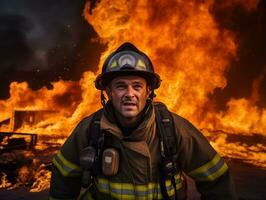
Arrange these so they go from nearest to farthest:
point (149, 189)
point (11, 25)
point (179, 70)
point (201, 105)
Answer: point (149, 189), point (179, 70), point (201, 105), point (11, 25)

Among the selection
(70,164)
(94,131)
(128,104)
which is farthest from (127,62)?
(70,164)

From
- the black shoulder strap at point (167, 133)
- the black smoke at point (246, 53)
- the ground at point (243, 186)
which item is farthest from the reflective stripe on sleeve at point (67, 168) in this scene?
the black smoke at point (246, 53)

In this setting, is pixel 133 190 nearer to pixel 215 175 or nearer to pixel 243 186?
pixel 215 175

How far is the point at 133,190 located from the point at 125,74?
3.26ft

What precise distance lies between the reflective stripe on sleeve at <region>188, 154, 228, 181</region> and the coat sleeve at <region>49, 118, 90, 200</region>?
0.97 metres

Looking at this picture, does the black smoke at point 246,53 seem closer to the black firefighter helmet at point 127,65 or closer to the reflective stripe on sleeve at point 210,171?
the black firefighter helmet at point 127,65

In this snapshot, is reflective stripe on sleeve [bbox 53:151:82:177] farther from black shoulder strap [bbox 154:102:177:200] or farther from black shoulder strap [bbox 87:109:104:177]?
black shoulder strap [bbox 154:102:177:200]

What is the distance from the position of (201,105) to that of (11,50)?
44.7 feet

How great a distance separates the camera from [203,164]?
2.50m

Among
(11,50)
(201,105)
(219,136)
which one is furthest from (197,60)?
(11,50)

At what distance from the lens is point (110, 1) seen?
49.8ft

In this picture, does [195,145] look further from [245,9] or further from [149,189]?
[245,9]

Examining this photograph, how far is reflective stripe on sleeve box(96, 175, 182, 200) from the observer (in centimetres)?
246

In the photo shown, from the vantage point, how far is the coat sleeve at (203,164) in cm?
247
